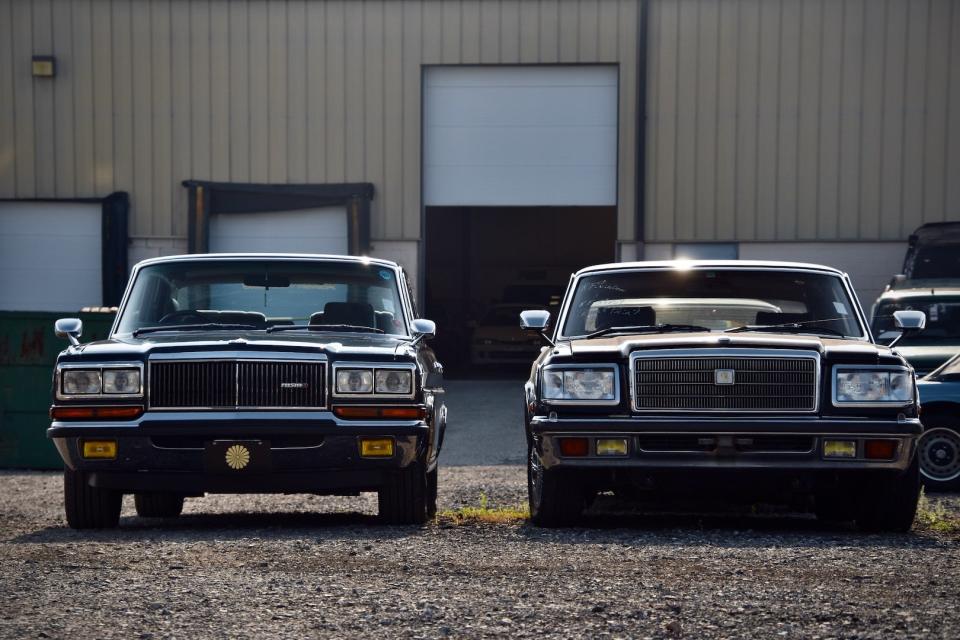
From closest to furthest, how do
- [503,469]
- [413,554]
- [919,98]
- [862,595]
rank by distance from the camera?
[862,595] → [413,554] → [503,469] → [919,98]

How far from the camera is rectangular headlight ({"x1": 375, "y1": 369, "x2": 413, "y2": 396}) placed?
8227mm

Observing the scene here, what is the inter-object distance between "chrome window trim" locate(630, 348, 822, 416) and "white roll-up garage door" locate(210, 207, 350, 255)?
1530cm

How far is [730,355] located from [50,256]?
1742cm

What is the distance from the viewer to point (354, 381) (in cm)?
820

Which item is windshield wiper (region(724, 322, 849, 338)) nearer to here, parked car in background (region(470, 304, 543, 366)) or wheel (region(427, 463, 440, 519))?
wheel (region(427, 463, 440, 519))

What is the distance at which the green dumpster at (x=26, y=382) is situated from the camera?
1443cm

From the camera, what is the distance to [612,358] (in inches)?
317

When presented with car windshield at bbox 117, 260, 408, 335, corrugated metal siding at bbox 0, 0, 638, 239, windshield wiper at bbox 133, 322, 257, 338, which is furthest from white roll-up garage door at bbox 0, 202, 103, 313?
windshield wiper at bbox 133, 322, 257, 338

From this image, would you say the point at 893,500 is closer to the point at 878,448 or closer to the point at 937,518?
the point at 878,448

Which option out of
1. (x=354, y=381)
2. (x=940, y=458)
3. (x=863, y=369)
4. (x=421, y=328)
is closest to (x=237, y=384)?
(x=354, y=381)

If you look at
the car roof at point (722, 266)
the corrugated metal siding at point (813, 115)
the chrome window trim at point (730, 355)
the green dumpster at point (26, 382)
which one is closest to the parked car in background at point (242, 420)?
the chrome window trim at point (730, 355)

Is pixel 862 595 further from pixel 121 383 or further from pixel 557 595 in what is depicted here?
pixel 121 383

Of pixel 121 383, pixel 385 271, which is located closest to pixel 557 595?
pixel 121 383

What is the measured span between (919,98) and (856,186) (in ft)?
5.13
